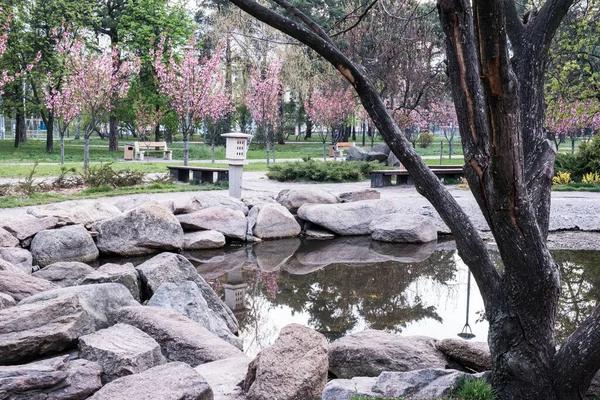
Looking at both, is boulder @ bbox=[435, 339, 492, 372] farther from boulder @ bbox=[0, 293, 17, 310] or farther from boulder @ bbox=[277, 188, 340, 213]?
boulder @ bbox=[277, 188, 340, 213]

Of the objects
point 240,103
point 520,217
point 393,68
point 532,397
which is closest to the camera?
point 520,217

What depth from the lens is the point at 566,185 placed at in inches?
634

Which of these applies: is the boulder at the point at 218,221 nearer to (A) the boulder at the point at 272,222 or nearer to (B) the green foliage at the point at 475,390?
(A) the boulder at the point at 272,222

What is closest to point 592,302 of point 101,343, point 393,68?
point 101,343

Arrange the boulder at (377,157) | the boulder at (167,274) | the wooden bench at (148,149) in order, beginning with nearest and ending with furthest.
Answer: the boulder at (167,274)
the boulder at (377,157)
the wooden bench at (148,149)

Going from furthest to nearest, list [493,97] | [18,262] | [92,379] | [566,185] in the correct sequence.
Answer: [566,185], [18,262], [92,379], [493,97]

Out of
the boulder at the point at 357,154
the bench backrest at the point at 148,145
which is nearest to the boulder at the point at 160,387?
the boulder at the point at 357,154

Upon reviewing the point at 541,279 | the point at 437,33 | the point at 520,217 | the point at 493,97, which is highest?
the point at 437,33

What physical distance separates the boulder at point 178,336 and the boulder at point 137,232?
14.6 ft

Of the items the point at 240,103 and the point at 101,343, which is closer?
the point at 101,343

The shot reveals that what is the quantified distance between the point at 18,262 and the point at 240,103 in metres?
29.1

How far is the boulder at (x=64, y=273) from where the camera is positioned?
6.71 m

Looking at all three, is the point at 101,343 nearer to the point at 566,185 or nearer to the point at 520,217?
the point at 520,217

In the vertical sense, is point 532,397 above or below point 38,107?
below
